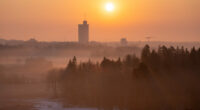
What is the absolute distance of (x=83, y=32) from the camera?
156 m

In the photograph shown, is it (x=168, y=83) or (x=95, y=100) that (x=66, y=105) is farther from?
(x=168, y=83)

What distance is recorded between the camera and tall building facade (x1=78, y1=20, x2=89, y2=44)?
6073 inches

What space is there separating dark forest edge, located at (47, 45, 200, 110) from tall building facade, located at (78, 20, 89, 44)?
118 metres

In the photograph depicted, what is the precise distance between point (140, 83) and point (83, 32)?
427 ft

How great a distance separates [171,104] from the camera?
25578mm

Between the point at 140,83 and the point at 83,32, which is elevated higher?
the point at 83,32

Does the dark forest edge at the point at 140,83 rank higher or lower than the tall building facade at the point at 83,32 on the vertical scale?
lower

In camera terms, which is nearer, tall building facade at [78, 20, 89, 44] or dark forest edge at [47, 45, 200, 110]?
dark forest edge at [47, 45, 200, 110]

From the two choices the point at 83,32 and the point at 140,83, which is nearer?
the point at 140,83

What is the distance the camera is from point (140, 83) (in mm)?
26375

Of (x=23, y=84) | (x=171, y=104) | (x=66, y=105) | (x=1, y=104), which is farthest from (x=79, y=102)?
(x=23, y=84)

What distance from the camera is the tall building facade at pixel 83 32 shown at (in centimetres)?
15425

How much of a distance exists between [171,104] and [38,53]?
237 feet

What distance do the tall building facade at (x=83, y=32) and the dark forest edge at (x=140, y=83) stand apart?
118359mm
